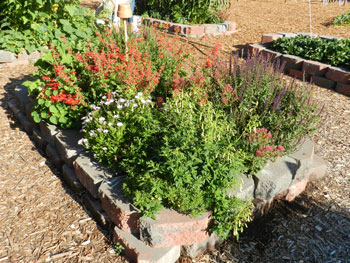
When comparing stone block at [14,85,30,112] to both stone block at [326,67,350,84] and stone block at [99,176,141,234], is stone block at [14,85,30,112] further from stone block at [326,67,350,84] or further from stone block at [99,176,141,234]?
stone block at [326,67,350,84]

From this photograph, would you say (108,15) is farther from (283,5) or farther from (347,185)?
(283,5)

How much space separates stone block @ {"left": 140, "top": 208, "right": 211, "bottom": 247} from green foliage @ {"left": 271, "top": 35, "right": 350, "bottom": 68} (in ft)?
14.0

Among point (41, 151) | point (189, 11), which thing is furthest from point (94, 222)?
point (189, 11)

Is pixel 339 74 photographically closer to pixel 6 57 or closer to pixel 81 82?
pixel 81 82

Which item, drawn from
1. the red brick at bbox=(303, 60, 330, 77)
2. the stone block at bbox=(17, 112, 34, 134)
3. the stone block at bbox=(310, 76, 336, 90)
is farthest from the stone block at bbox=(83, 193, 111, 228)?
the red brick at bbox=(303, 60, 330, 77)

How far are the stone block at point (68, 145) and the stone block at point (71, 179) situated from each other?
5 cm

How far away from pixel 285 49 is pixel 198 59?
1.69 m

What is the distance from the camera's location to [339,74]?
516cm

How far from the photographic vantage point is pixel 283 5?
1133 centimetres

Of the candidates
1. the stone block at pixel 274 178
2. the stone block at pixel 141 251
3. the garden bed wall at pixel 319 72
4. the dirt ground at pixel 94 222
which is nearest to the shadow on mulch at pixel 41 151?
the dirt ground at pixel 94 222

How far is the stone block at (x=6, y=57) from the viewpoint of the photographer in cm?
542

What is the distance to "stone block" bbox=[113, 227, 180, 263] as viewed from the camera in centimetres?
233

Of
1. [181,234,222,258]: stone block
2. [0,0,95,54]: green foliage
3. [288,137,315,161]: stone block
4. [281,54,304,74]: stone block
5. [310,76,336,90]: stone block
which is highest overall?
[0,0,95,54]: green foliage

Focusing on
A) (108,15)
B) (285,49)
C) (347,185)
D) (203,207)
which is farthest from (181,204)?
(108,15)
